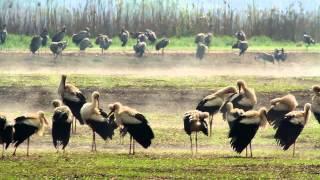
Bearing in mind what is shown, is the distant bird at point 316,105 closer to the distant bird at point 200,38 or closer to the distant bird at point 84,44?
the distant bird at point 84,44

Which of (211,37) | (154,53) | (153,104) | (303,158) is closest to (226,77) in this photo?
(153,104)

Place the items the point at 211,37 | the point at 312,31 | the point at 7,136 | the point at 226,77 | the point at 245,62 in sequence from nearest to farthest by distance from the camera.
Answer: the point at 7,136
the point at 226,77
the point at 245,62
the point at 211,37
the point at 312,31

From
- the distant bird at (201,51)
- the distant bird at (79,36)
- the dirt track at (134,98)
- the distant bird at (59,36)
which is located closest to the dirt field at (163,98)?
the dirt track at (134,98)

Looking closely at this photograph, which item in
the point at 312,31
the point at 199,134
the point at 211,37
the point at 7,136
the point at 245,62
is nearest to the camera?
the point at 7,136

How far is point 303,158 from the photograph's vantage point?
21500 millimetres

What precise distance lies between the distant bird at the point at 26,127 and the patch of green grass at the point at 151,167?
0.50 metres

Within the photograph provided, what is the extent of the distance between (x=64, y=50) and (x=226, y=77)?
34.9 ft

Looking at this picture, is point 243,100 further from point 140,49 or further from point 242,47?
point 242,47

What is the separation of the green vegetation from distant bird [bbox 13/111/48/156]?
938 inches

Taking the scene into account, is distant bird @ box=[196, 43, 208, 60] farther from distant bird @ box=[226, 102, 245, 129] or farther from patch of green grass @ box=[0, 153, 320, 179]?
patch of green grass @ box=[0, 153, 320, 179]

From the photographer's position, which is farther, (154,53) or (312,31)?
(312,31)

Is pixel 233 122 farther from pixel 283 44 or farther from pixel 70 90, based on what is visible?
pixel 283 44

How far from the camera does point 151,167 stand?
19391 millimetres

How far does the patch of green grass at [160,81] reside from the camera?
33.9 m
